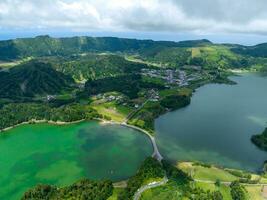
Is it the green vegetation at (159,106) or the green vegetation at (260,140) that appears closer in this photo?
the green vegetation at (260,140)

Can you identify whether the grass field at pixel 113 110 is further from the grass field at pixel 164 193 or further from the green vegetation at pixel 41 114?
the grass field at pixel 164 193

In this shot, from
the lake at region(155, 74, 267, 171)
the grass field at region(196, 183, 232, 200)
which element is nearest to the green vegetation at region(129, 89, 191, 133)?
the lake at region(155, 74, 267, 171)

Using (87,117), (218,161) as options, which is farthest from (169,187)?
(87,117)

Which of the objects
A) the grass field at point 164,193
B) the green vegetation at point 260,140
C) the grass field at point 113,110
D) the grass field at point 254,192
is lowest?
the grass field at point 113,110

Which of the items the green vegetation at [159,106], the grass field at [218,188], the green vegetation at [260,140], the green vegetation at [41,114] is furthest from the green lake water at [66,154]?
the green vegetation at [260,140]

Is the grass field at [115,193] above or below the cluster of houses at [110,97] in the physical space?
above

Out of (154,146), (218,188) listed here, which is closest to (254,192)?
(218,188)

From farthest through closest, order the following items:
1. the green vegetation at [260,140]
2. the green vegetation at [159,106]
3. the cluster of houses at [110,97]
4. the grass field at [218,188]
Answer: the cluster of houses at [110,97], the green vegetation at [159,106], the green vegetation at [260,140], the grass field at [218,188]

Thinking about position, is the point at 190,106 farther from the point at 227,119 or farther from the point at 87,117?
the point at 87,117
